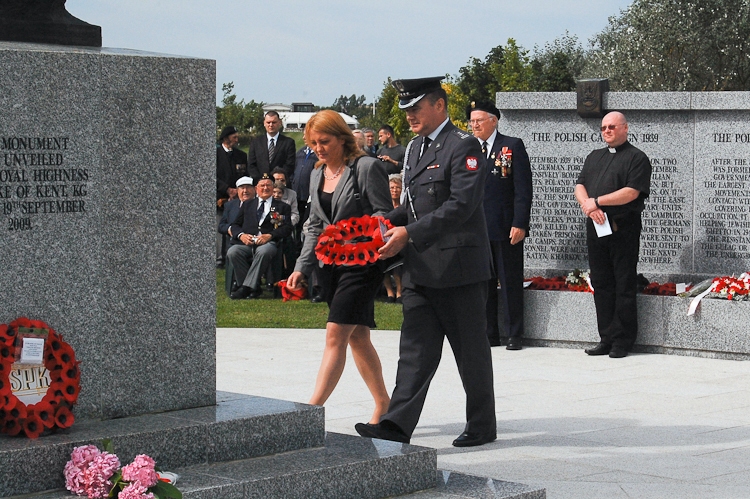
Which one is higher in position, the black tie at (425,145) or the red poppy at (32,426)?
the black tie at (425,145)

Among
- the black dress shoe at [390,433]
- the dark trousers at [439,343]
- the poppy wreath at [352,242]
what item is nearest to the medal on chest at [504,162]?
the dark trousers at [439,343]

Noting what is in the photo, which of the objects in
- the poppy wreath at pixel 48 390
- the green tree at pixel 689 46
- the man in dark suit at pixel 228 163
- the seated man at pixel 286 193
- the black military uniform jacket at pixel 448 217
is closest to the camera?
the poppy wreath at pixel 48 390

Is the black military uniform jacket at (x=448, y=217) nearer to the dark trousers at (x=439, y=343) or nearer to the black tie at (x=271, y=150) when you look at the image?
the dark trousers at (x=439, y=343)

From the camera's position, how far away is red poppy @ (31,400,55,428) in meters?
5.20

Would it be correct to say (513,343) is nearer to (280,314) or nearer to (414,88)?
(280,314)

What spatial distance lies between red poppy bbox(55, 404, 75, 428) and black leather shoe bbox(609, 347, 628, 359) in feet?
21.3

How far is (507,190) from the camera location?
11398 millimetres

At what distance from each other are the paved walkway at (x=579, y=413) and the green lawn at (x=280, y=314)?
1322mm

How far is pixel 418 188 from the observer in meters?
7.16

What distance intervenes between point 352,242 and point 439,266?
20.4 inches

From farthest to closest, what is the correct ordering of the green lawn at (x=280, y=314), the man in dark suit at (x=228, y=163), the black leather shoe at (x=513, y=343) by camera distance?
1. the man in dark suit at (x=228, y=163)
2. the green lawn at (x=280, y=314)
3. the black leather shoe at (x=513, y=343)

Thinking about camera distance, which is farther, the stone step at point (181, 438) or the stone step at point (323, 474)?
the stone step at point (323, 474)

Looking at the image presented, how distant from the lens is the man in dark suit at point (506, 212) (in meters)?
11.2

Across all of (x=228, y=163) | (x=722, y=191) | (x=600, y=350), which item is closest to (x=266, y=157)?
(x=228, y=163)
